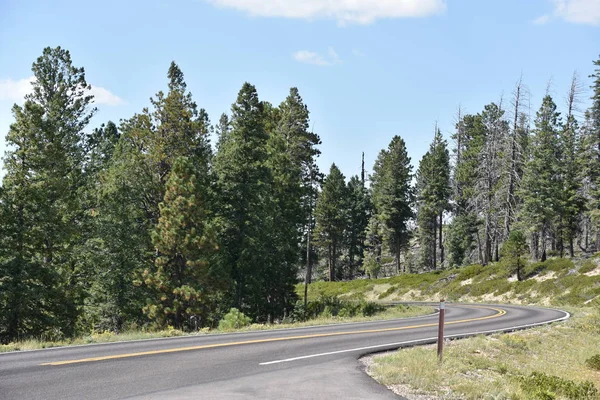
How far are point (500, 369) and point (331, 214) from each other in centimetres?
6171

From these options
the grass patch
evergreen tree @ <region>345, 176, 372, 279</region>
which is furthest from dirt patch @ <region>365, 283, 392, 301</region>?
the grass patch

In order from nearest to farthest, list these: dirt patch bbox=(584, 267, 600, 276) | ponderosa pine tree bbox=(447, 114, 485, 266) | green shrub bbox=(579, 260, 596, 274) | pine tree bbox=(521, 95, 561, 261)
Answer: dirt patch bbox=(584, 267, 600, 276) < green shrub bbox=(579, 260, 596, 274) < pine tree bbox=(521, 95, 561, 261) < ponderosa pine tree bbox=(447, 114, 485, 266)

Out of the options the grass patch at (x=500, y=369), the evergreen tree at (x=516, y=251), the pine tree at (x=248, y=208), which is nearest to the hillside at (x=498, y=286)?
the evergreen tree at (x=516, y=251)

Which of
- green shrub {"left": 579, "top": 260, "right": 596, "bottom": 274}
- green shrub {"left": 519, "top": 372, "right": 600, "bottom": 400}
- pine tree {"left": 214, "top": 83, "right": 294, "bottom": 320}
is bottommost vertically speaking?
green shrub {"left": 519, "top": 372, "right": 600, "bottom": 400}

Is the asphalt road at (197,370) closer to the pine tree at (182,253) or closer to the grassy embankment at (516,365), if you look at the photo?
the grassy embankment at (516,365)

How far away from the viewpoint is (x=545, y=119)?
56.5m

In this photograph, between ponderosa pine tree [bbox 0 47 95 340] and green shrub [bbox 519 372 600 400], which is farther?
ponderosa pine tree [bbox 0 47 95 340]

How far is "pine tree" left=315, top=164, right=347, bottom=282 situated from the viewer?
7094cm

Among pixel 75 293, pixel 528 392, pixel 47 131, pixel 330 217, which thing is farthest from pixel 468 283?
pixel 528 392

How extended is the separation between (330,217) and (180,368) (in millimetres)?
64460

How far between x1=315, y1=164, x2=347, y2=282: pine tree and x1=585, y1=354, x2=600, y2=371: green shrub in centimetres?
5460

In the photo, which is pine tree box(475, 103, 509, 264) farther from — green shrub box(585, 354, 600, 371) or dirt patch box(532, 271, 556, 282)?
green shrub box(585, 354, 600, 371)

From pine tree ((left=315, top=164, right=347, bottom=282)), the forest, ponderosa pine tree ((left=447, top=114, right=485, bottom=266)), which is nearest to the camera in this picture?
the forest

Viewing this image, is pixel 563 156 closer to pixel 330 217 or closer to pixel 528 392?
pixel 330 217
